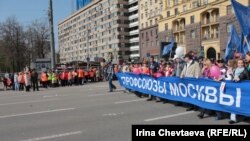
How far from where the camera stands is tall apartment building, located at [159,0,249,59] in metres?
60.9

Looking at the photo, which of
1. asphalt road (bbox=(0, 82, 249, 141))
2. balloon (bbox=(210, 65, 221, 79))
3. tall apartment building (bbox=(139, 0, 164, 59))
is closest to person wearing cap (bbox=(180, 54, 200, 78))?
balloon (bbox=(210, 65, 221, 79))

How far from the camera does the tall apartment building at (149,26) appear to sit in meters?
87.9

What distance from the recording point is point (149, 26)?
9325 cm

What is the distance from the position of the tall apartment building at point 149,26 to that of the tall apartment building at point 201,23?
8214mm

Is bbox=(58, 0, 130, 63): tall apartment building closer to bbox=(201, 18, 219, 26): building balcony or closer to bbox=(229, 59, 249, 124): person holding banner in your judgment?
bbox=(201, 18, 219, 26): building balcony

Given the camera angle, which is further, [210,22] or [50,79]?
[210,22]

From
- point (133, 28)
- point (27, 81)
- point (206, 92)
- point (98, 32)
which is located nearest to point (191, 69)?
point (206, 92)

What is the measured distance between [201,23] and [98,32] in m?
66.4

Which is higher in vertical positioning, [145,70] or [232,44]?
[232,44]

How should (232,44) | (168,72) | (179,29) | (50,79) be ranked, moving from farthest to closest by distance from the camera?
(179,29), (50,79), (232,44), (168,72)

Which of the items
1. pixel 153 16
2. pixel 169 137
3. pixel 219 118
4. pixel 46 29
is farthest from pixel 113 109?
pixel 153 16

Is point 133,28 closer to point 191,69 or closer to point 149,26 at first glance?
point 149,26

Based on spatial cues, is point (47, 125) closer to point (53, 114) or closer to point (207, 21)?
point (53, 114)

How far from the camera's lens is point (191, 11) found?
6950 centimetres
